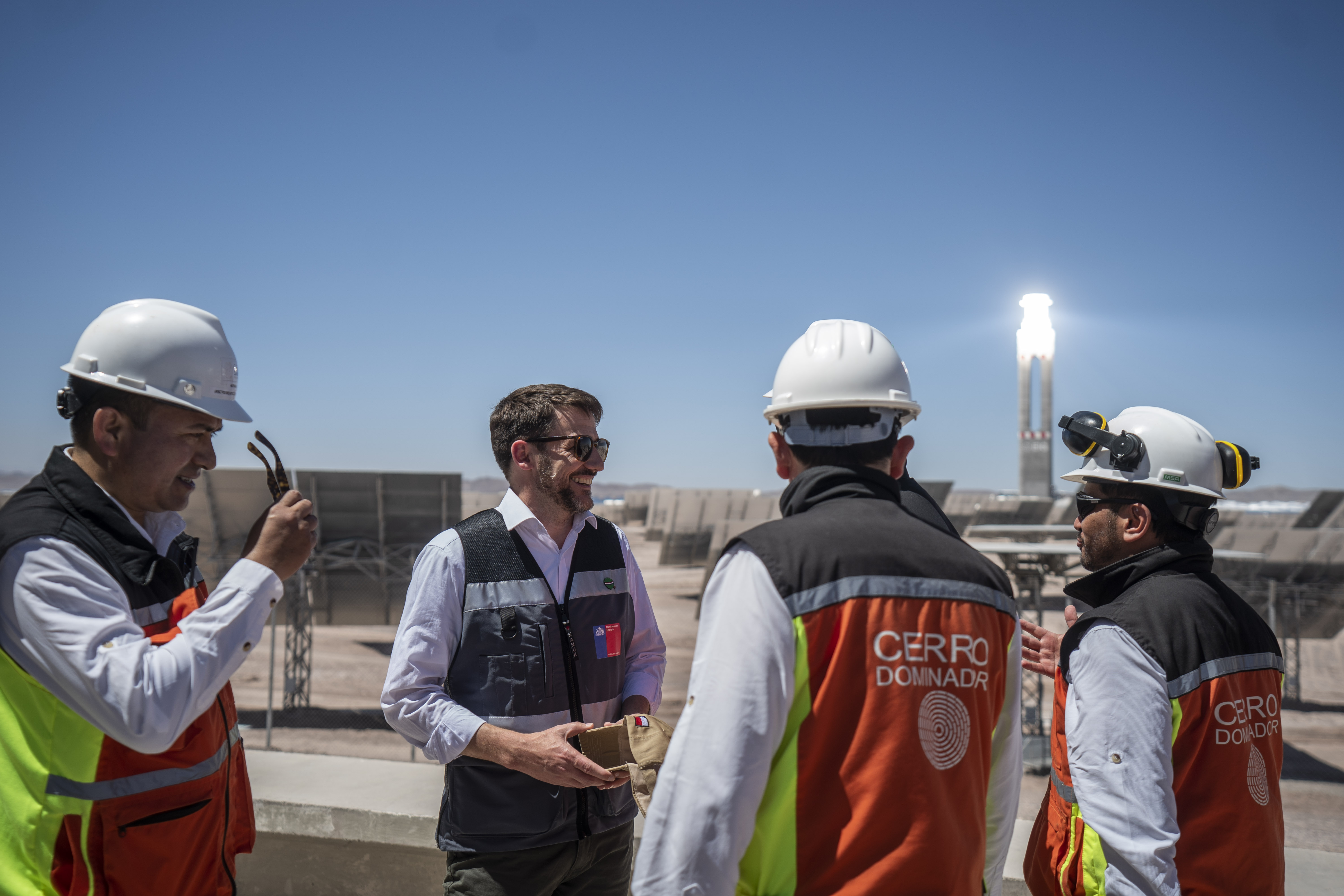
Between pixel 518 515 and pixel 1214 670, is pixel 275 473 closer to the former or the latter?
pixel 518 515

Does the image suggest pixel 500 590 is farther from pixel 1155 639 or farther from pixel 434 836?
pixel 1155 639

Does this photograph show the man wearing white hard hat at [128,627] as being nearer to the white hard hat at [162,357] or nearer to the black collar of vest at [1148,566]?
the white hard hat at [162,357]

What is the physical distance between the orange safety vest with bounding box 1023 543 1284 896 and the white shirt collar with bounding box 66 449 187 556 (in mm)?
2101

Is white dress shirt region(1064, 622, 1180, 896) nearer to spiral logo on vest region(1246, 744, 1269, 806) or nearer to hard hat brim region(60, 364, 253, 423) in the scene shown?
spiral logo on vest region(1246, 744, 1269, 806)

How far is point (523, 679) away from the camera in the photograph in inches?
95.6

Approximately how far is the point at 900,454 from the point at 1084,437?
89 centimetres

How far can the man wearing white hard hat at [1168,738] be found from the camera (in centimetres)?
192

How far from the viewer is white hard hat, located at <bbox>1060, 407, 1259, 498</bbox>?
2322mm

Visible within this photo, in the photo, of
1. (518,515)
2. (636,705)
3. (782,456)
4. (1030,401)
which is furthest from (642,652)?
(1030,401)

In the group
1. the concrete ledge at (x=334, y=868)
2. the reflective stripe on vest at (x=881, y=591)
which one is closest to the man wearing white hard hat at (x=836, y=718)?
the reflective stripe on vest at (x=881, y=591)

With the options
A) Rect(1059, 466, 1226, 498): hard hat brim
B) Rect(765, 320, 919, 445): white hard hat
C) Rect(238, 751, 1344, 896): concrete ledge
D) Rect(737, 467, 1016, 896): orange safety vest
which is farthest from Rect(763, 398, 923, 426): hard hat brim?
Rect(238, 751, 1344, 896): concrete ledge

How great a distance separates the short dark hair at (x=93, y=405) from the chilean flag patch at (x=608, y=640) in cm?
130

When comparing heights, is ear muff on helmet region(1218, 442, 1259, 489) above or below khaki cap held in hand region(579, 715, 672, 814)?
above

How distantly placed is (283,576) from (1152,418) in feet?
7.42
